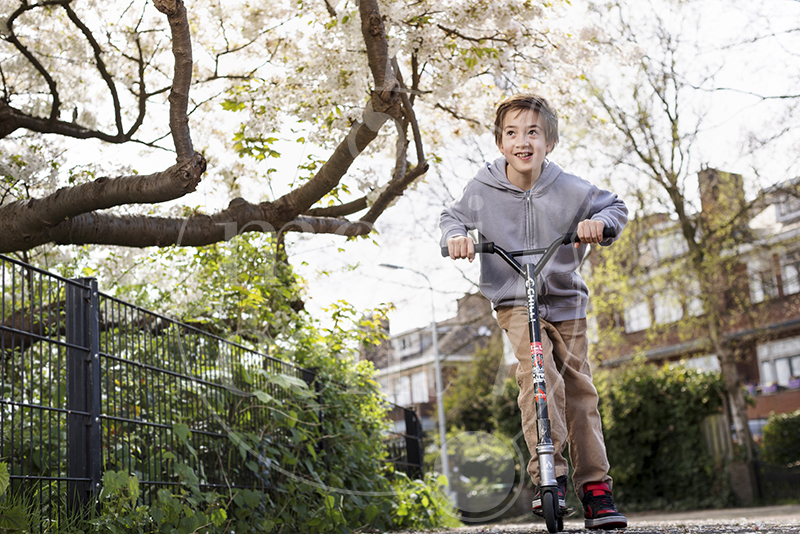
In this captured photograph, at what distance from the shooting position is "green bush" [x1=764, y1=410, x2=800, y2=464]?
655 inches

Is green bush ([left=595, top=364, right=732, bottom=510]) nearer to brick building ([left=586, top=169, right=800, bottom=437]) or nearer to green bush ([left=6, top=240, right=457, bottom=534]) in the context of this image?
brick building ([left=586, top=169, right=800, bottom=437])

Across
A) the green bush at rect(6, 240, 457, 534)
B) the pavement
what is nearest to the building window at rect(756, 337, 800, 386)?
the pavement

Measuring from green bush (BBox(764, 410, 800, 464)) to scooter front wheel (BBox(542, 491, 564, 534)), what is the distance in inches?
630

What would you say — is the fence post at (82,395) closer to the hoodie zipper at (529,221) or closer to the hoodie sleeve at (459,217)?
the hoodie sleeve at (459,217)

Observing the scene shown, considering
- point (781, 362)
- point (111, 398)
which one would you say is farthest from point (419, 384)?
point (111, 398)

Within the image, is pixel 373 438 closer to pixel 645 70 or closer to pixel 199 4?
pixel 199 4

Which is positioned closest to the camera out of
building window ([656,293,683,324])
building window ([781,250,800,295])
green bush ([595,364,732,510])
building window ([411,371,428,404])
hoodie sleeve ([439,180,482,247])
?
hoodie sleeve ([439,180,482,247])

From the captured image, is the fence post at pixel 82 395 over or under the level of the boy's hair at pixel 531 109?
under

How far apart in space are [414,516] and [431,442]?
19.1 metres

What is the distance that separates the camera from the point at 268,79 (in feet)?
21.1

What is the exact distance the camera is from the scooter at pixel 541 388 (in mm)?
3000

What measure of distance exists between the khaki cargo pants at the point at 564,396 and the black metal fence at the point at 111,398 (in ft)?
6.40

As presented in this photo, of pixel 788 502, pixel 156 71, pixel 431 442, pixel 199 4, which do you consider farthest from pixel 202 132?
pixel 431 442

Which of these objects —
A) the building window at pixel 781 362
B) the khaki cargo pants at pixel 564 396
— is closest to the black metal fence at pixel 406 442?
the khaki cargo pants at pixel 564 396
